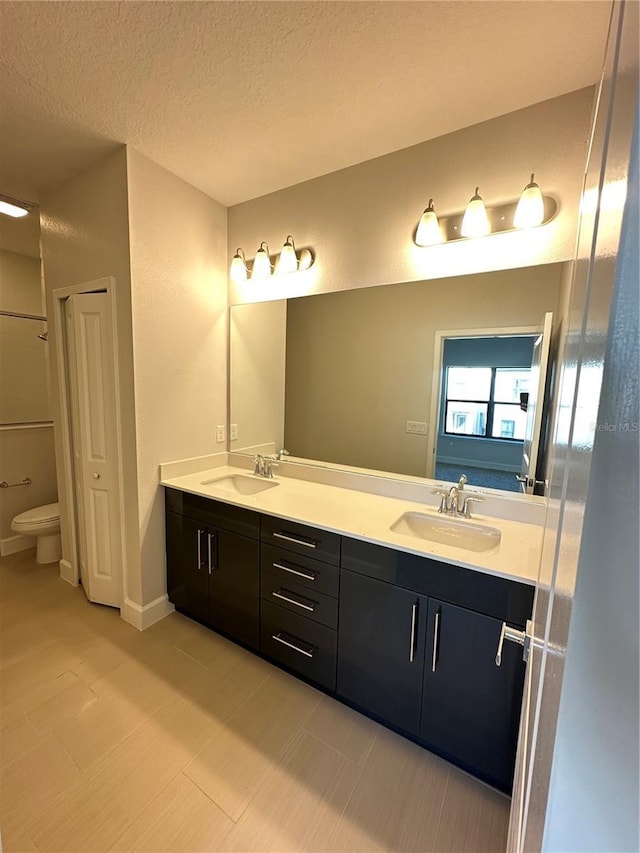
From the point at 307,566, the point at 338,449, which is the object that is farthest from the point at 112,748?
the point at 338,449

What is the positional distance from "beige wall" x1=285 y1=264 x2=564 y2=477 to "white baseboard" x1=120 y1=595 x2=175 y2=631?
4.04ft

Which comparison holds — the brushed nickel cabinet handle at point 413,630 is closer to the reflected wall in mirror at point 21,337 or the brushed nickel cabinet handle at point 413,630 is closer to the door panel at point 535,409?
the door panel at point 535,409

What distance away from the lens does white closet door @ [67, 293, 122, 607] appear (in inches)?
80.1

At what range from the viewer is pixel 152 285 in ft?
6.39

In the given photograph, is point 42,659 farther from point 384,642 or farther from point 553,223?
point 553,223

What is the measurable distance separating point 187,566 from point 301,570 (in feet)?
2.81

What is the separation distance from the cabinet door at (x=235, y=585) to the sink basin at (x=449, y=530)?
746mm

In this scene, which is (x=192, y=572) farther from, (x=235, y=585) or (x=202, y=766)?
(x=202, y=766)

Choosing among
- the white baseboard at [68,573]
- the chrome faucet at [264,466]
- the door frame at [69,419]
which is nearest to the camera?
the door frame at [69,419]

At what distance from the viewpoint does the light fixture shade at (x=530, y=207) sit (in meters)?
1.44

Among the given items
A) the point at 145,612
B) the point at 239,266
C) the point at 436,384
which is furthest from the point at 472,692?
the point at 239,266

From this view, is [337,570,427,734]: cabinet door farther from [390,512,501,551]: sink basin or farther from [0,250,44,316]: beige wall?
[0,250,44,316]: beige wall

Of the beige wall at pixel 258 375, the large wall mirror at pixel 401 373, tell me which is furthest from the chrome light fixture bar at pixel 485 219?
the beige wall at pixel 258 375

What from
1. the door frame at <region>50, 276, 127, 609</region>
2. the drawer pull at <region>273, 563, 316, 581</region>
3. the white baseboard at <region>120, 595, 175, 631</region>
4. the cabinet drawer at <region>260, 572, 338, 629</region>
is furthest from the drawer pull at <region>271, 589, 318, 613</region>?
the door frame at <region>50, 276, 127, 609</region>
